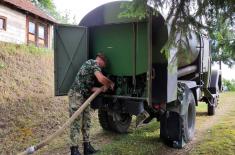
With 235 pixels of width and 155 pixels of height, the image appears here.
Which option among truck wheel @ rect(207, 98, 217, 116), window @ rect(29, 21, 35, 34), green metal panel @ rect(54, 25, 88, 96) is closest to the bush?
window @ rect(29, 21, 35, 34)

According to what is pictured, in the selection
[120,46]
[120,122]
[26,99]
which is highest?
[120,46]

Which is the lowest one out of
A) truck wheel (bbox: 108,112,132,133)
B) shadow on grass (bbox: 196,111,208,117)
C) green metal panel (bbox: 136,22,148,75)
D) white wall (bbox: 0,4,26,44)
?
shadow on grass (bbox: 196,111,208,117)

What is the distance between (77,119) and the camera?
7.26 metres

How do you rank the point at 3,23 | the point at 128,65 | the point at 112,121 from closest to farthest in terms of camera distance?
1. the point at 128,65
2. the point at 112,121
3. the point at 3,23

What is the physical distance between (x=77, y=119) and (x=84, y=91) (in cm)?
58

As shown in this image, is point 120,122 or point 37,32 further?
point 37,32

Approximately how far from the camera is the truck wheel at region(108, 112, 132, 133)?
922cm

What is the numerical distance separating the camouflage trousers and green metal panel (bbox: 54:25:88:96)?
32.8 inches

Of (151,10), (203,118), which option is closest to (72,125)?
(151,10)

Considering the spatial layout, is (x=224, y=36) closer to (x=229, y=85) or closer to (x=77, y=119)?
(x=77, y=119)

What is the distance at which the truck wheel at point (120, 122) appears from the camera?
9223mm

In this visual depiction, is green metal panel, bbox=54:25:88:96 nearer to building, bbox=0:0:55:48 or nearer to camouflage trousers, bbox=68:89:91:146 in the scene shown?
camouflage trousers, bbox=68:89:91:146

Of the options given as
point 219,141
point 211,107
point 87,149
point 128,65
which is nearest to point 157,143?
point 219,141

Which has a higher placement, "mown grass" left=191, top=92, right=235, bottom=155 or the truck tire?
the truck tire
